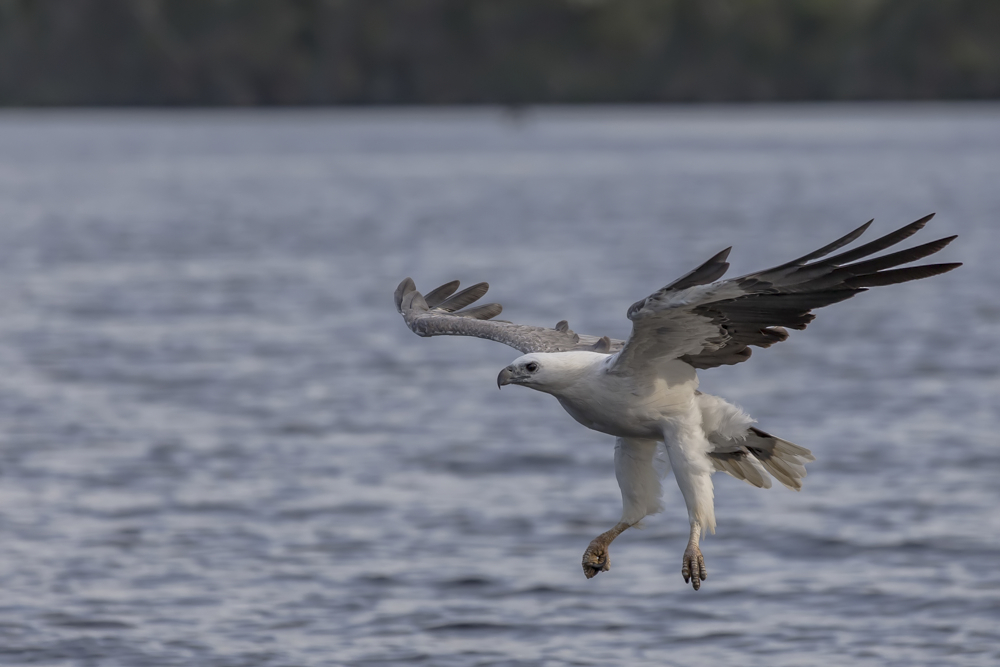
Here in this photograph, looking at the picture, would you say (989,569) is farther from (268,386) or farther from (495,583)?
(268,386)

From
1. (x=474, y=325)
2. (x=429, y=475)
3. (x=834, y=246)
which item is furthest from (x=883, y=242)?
(x=429, y=475)

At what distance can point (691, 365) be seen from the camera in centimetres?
1251

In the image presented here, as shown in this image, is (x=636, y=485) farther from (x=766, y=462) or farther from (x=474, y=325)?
(x=474, y=325)

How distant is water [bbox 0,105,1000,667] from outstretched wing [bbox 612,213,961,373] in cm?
562

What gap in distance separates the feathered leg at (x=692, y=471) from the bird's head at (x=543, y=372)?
0.82 metres

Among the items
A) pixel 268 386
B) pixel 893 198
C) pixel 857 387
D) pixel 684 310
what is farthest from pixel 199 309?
pixel 893 198

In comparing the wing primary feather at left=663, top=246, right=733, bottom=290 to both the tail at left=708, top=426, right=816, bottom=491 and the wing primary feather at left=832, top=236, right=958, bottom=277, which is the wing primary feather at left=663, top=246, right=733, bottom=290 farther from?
the tail at left=708, top=426, right=816, bottom=491

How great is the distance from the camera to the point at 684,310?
1158cm

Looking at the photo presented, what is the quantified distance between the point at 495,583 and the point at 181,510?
16.5 ft

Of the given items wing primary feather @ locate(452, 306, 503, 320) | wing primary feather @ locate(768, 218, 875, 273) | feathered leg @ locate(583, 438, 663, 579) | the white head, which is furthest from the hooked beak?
wing primary feather @ locate(452, 306, 503, 320)

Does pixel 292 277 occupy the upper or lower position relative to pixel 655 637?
upper

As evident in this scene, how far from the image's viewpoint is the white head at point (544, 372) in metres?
11.9

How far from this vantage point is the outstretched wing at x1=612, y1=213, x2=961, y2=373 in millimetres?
11027

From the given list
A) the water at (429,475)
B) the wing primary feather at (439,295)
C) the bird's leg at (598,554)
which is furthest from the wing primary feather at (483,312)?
the water at (429,475)
